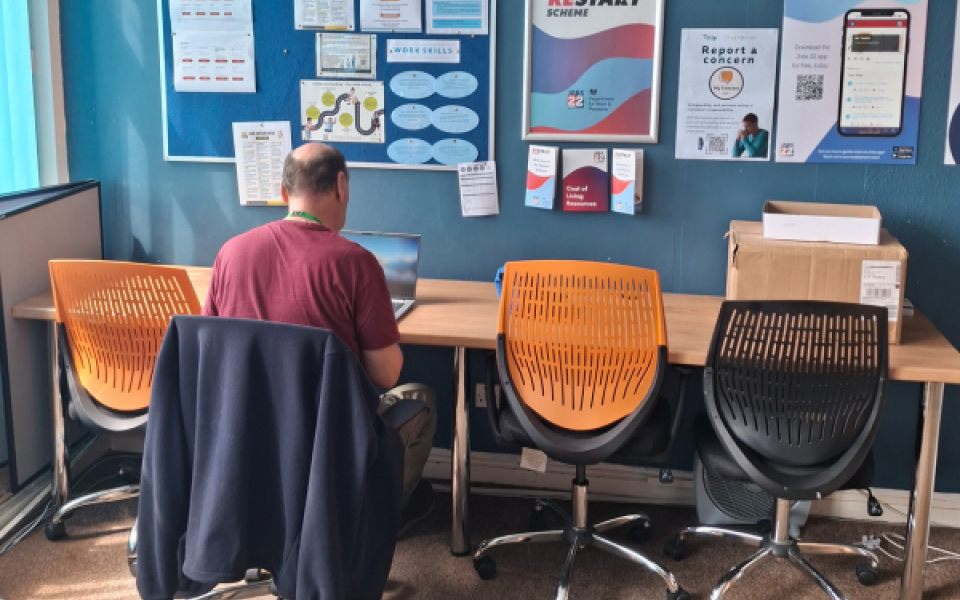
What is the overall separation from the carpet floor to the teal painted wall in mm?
373

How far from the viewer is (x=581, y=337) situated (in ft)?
7.78

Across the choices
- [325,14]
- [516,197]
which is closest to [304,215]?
[516,197]

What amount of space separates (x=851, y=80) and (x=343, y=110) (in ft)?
5.52

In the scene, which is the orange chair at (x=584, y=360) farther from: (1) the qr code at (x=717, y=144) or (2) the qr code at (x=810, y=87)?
(2) the qr code at (x=810, y=87)

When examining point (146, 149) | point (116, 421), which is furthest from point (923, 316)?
point (146, 149)

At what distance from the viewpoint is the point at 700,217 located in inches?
121

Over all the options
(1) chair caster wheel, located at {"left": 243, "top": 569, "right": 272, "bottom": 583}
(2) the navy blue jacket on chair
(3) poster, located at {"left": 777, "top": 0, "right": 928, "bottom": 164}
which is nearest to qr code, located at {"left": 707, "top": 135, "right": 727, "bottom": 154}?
(3) poster, located at {"left": 777, "top": 0, "right": 928, "bottom": 164}

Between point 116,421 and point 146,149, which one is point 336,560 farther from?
point 146,149

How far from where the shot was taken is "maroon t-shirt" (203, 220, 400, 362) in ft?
6.98

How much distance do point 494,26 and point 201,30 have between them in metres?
1.05

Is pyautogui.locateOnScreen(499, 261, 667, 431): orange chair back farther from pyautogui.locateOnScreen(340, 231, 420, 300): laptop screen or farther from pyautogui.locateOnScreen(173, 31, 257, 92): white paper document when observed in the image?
pyautogui.locateOnScreen(173, 31, 257, 92): white paper document

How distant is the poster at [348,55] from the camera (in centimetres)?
318

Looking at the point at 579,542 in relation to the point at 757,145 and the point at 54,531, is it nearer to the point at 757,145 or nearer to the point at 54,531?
the point at 757,145

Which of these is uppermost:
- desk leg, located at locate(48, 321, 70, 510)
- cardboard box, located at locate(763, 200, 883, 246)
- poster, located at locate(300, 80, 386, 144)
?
poster, located at locate(300, 80, 386, 144)
